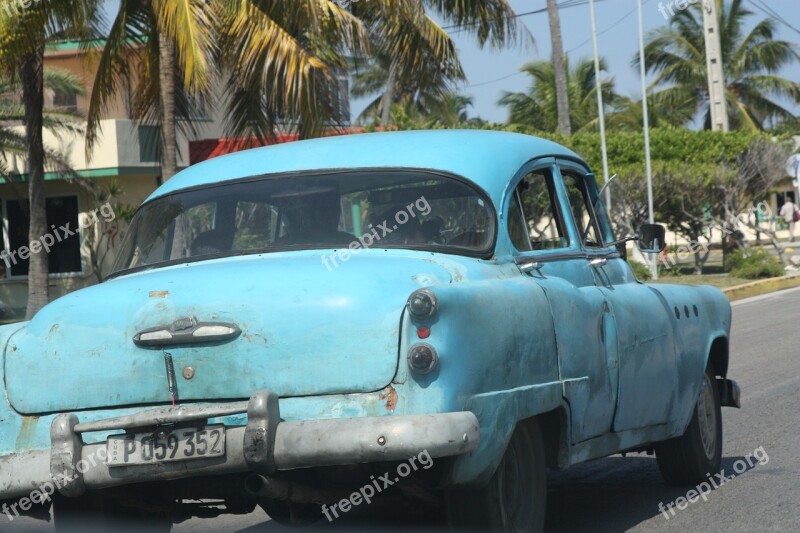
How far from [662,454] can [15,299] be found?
25.4 metres

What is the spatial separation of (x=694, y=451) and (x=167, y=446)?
3540 millimetres

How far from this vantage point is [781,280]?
27312mm

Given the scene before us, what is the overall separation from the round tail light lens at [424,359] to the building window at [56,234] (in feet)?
83.0

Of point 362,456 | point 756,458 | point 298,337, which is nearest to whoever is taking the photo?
point 362,456

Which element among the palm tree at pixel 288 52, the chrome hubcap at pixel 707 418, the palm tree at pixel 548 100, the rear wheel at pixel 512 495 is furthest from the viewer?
the palm tree at pixel 548 100

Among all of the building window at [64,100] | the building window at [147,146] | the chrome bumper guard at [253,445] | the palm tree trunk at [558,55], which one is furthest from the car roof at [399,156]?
the building window at [64,100]

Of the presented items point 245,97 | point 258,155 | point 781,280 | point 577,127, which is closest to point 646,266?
point 781,280

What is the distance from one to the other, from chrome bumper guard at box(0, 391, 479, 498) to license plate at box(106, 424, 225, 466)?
0.02 meters

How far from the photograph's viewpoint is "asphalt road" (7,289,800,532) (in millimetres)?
5906

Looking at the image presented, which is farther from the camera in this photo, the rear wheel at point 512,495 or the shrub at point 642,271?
the shrub at point 642,271

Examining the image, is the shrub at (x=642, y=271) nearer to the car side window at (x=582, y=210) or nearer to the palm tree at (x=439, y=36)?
the palm tree at (x=439, y=36)

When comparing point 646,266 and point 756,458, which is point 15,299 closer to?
point 646,266

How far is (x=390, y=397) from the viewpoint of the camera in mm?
4188

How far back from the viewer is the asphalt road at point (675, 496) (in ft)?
19.4
